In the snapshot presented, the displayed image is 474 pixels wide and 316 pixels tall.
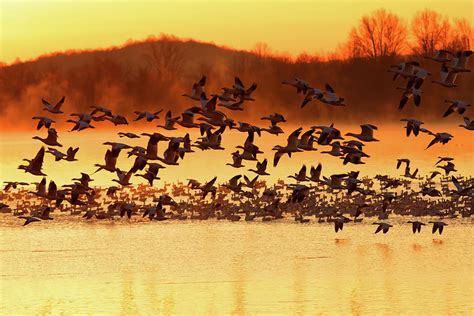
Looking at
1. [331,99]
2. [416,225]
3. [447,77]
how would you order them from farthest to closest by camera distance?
[416,225], [447,77], [331,99]

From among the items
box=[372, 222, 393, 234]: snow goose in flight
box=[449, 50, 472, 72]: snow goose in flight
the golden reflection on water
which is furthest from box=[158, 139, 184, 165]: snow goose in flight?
the golden reflection on water

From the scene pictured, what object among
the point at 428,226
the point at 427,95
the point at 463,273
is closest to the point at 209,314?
the point at 463,273

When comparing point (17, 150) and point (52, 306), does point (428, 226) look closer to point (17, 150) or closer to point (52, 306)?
point (52, 306)

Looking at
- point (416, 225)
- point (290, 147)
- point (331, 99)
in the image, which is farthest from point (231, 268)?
point (416, 225)

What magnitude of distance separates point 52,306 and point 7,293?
2.14 metres

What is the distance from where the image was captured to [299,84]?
100 ft

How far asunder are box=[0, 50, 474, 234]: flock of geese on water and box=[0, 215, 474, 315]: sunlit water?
0.75m

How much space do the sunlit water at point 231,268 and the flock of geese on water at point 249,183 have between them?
75cm

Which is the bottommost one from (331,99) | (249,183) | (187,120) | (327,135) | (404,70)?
(249,183)

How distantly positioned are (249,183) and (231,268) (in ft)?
25.2

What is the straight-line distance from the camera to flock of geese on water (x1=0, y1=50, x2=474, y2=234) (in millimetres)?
30531

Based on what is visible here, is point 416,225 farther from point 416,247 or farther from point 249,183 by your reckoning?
point 249,183

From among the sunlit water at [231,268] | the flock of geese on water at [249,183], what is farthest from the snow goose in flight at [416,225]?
the sunlit water at [231,268]

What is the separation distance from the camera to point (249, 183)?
38.3 meters
